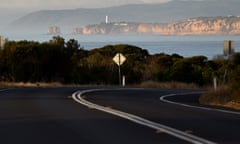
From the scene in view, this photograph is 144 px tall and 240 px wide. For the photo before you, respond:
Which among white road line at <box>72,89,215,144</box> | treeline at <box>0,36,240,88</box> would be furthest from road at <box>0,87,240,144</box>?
treeline at <box>0,36,240,88</box>

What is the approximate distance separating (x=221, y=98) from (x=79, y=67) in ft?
117

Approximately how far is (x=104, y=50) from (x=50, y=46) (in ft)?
72.4

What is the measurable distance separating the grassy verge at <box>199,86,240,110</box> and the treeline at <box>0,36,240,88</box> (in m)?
20.2

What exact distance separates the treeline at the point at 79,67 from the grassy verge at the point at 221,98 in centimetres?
2015

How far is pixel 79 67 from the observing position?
5625cm

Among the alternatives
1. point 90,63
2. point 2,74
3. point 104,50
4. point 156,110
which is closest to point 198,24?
point 104,50

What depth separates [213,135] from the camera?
37.7 feet

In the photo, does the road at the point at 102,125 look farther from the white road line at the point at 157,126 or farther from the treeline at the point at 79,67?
the treeline at the point at 79,67

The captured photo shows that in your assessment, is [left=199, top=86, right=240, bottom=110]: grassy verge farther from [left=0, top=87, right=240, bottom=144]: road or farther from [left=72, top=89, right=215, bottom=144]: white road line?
[left=72, top=89, right=215, bottom=144]: white road line

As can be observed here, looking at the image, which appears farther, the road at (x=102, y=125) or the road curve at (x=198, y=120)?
the road curve at (x=198, y=120)

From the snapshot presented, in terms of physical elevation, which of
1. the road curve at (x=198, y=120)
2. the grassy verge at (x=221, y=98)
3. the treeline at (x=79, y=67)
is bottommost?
the treeline at (x=79, y=67)

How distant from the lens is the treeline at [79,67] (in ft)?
162

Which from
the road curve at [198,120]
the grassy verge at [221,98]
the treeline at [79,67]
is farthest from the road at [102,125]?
the treeline at [79,67]

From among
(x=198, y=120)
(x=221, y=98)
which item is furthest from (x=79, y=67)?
(x=198, y=120)
